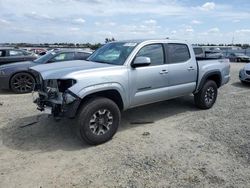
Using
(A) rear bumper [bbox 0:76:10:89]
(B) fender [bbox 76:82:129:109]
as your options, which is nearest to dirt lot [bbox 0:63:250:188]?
(B) fender [bbox 76:82:129:109]

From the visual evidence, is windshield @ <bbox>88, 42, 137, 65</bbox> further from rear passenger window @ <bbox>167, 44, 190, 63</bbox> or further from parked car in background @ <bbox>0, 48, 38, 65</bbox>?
parked car in background @ <bbox>0, 48, 38, 65</bbox>

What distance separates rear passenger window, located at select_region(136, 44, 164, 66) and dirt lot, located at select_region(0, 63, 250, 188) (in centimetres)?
138

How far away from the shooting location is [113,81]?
498cm

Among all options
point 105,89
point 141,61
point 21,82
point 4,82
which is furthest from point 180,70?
point 4,82

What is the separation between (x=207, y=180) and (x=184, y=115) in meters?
3.14

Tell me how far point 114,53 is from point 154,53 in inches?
33.9

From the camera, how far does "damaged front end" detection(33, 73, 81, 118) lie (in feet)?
14.9

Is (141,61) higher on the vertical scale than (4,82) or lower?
higher

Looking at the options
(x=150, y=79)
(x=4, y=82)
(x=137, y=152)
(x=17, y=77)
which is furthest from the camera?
(x=17, y=77)

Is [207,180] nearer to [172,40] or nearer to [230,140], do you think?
[230,140]

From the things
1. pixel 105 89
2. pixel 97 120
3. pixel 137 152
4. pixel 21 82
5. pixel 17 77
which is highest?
pixel 105 89

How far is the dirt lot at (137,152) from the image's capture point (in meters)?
3.78

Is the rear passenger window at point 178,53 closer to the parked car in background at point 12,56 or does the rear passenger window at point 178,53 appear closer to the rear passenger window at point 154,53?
the rear passenger window at point 154,53

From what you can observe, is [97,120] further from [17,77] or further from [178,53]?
[17,77]
